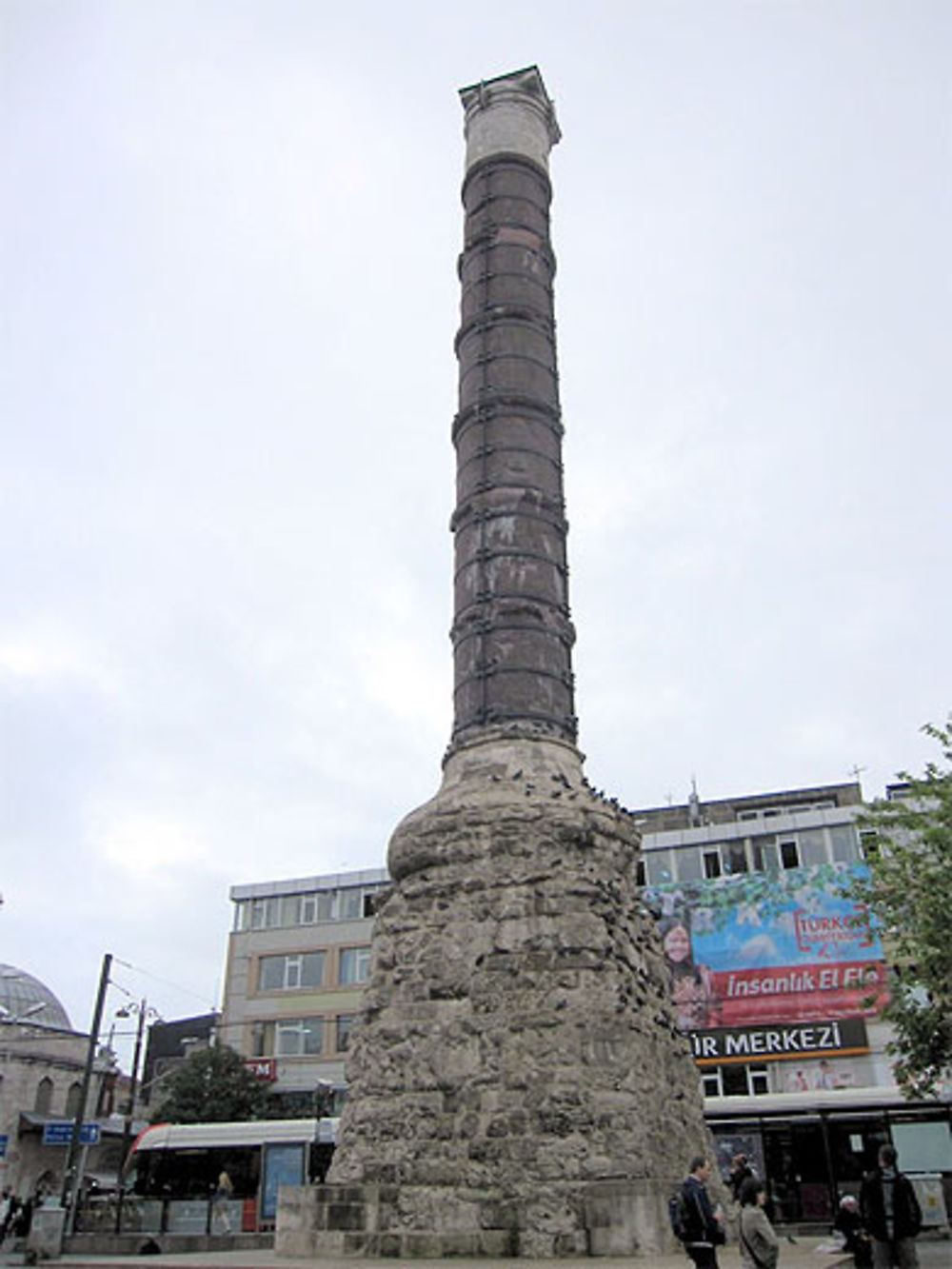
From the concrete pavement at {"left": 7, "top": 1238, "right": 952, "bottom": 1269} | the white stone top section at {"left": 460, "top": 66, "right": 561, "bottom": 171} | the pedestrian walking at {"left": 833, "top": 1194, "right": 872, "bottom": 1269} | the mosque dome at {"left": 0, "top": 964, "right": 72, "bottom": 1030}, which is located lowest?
the concrete pavement at {"left": 7, "top": 1238, "right": 952, "bottom": 1269}

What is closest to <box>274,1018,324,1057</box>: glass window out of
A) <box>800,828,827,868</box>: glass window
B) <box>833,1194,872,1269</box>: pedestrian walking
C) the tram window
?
the tram window

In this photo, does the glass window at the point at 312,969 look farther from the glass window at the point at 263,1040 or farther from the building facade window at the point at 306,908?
the glass window at the point at 263,1040

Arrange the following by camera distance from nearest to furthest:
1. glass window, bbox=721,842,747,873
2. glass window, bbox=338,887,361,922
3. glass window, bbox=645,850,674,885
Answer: glass window, bbox=721,842,747,873 < glass window, bbox=645,850,674,885 < glass window, bbox=338,887,361,922

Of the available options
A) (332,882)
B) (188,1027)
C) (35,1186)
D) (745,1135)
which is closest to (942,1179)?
(745,1135)

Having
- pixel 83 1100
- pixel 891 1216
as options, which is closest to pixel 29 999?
pixel 83 1100

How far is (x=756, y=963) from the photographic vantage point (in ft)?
83.0

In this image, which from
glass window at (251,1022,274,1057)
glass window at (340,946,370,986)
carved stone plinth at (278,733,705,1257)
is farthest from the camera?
glass window at (340,946,370,986)

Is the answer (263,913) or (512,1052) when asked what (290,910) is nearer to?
(263,913)

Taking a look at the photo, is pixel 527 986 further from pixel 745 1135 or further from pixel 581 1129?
pixel 745 1135

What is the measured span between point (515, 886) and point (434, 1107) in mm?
1979

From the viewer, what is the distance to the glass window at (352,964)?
97.6 ft

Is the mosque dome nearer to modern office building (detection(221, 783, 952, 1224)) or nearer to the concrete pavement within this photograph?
modern office building (detection(221, 783, 952, 1224))

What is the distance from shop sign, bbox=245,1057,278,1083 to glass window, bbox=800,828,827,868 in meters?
14.5

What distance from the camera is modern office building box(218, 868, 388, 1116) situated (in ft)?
94.3
